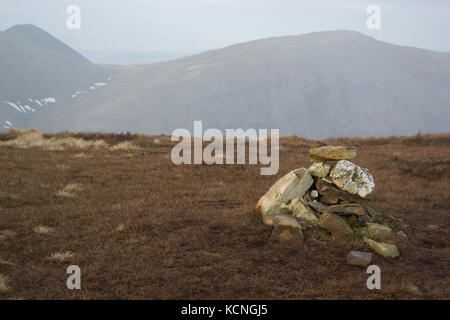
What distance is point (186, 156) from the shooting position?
22.4m

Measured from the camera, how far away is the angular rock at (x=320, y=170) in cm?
1245

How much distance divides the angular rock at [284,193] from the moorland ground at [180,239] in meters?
0.59

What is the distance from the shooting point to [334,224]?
10.8m

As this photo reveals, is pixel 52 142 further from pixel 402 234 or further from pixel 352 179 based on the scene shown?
pixel 402 234

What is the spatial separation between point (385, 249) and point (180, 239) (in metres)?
5.28

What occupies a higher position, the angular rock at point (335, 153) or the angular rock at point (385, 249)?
the angular rock at point (335, 153)

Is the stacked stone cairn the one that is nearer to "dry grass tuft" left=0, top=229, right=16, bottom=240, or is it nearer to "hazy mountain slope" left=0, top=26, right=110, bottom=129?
"dry grass tuft" left=0, top=229, right=16, bottom=240

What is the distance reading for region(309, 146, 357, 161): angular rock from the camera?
12.3 m

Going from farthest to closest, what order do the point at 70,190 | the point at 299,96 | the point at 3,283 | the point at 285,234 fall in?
1. the point at 299,96
2. the point at 70,190
3. the point at 285,234
4. the point at 3,283

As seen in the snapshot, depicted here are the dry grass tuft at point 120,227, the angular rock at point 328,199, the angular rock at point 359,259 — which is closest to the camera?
the angular rock at point 359,259

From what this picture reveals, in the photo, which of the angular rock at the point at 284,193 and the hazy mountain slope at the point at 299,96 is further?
the hazy mountain slope at the point at 299,96

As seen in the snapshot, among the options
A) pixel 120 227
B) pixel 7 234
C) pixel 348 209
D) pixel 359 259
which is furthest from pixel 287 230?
pixel 7 234

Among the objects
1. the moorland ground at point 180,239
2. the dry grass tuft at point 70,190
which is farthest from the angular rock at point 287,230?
→ the dry grass tuft at point 70,190

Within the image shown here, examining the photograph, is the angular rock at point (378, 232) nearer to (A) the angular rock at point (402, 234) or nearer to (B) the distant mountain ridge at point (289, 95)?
(A) the angular rock at point (402, 234)
